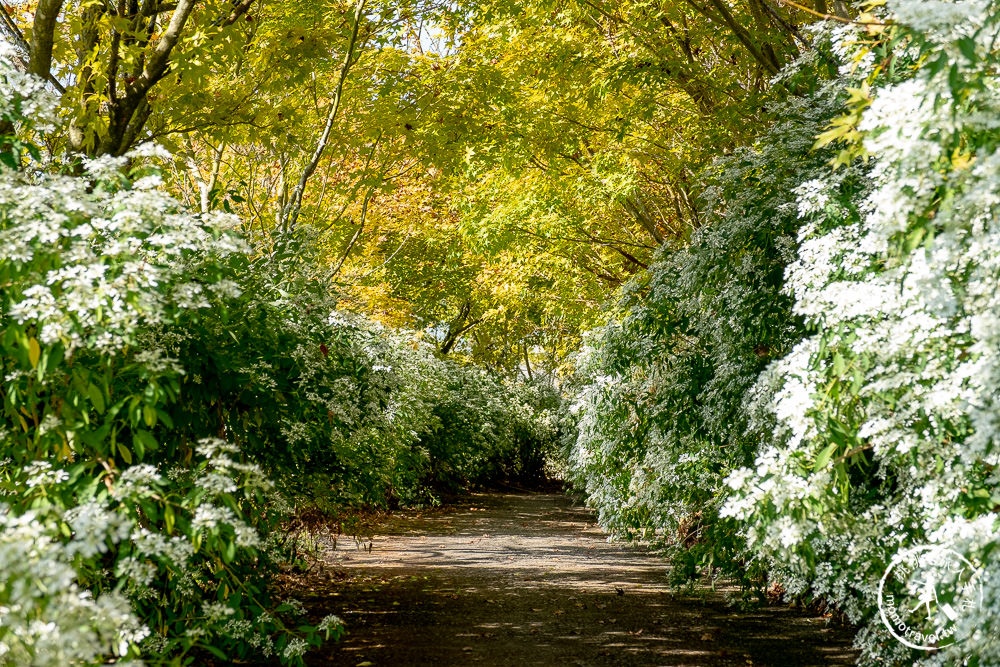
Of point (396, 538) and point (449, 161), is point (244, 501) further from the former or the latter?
point (396, 538)

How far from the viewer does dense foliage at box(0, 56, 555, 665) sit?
8.54ft

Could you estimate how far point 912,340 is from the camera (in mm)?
3428

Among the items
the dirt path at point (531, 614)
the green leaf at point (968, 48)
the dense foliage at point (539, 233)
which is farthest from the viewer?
the dirt path at point (531, 614)

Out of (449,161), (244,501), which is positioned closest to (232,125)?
(449,161)

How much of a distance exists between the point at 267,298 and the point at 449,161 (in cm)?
618

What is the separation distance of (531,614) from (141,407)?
5.59 meters

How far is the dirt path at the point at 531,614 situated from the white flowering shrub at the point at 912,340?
8.36ft

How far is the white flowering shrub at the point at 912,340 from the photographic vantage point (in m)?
2.72

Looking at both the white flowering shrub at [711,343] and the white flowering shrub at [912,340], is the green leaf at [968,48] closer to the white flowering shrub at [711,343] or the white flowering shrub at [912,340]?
the white flowering shrub at [912,340]

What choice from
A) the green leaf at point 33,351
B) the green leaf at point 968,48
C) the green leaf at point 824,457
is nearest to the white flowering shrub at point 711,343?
the green leaf at point 824,457

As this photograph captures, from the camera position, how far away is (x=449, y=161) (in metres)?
11.0

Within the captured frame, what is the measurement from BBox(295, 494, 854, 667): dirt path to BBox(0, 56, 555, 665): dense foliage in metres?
1.88

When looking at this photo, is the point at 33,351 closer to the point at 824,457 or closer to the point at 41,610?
the point at 41,610
